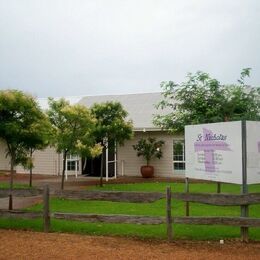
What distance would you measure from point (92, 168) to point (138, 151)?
11.2ft

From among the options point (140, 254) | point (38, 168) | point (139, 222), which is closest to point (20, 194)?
point (139, 222)

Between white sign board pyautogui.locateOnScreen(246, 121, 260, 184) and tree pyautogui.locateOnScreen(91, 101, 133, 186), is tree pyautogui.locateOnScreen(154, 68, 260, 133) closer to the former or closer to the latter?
white sign board pyautogui.locateOnScreen(246, 121, 260, 184)

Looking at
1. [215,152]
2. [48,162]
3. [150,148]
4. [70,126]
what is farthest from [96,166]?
[215,152]

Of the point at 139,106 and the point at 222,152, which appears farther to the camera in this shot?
the point at 139,106

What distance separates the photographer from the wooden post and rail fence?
922 cm

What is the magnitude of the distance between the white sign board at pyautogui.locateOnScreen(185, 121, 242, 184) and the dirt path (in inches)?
61.2

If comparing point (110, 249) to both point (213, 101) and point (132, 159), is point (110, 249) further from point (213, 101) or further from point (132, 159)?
point (132, 159)

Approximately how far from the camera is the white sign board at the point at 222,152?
9414 mm

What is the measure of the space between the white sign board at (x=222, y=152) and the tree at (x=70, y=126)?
7.29 m

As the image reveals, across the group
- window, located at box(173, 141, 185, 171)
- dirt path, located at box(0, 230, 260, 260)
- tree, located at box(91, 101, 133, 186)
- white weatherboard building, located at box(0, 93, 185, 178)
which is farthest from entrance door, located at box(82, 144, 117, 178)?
dirt path, located at box(0, 230, 260, 260)

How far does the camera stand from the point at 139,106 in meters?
29.9

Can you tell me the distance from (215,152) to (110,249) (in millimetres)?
3189

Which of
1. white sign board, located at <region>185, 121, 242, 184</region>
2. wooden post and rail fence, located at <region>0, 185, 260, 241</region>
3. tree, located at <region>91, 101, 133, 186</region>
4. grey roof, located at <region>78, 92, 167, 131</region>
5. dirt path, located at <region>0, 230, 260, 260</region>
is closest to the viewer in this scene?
dirt path, located at <region>0, 230, 260, 260</region>

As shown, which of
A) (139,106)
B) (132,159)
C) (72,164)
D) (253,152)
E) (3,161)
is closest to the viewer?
(253,152)
